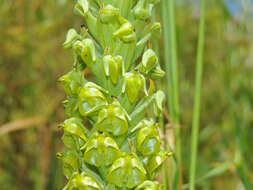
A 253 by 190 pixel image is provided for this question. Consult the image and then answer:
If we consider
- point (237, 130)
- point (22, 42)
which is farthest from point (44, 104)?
point (237, 130)

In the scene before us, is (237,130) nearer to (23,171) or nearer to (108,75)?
(108,75)

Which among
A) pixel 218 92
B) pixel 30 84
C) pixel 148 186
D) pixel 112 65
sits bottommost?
pixel 218 92

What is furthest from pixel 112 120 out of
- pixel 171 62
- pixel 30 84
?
pixel 30 84

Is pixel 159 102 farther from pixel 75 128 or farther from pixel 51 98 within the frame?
pixel 51 98

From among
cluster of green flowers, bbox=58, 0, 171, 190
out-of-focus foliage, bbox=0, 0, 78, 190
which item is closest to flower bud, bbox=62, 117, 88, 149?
cluster of green flowers, bbox=58, 0, 171, 190

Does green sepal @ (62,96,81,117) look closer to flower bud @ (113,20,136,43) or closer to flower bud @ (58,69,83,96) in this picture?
flower bud @ (58,69,83,96)

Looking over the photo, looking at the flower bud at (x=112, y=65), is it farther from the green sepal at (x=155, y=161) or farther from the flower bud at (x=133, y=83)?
the green sepal at (x=155, y=161)

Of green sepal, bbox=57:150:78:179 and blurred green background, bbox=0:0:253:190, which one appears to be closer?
green sepal, bbox=57:150:78:179

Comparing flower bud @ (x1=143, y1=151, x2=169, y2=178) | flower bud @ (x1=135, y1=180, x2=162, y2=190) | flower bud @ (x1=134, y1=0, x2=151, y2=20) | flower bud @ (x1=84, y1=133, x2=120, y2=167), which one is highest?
flower bud @ (x1=134, y1=0, x2=151, y2=20)
